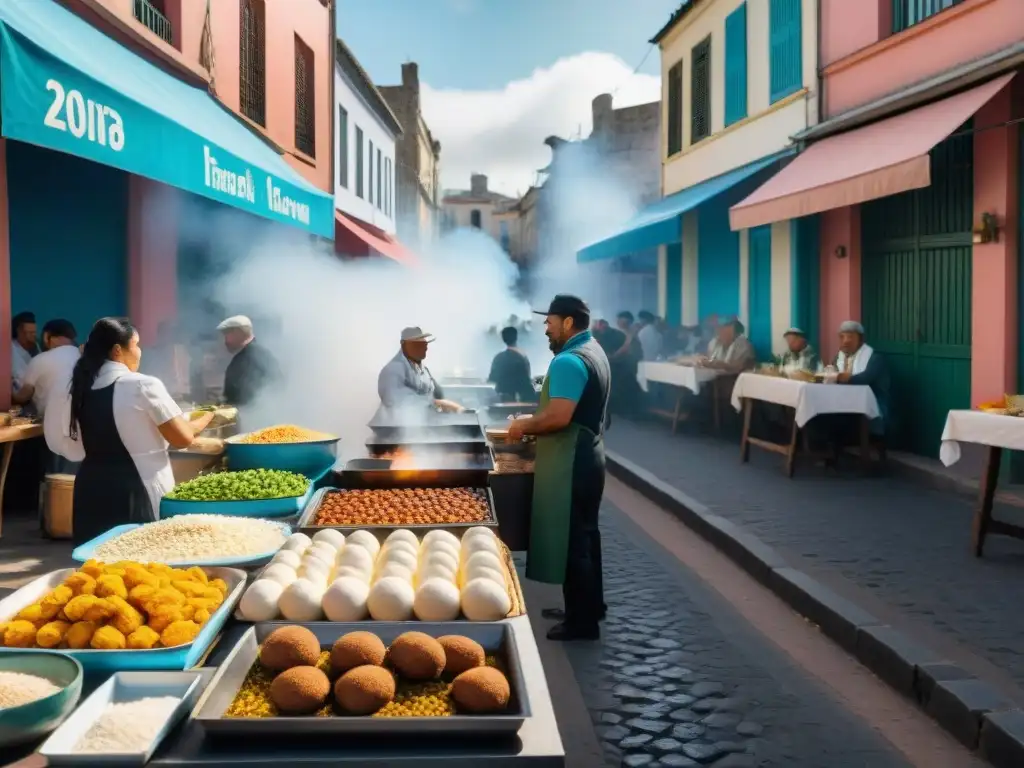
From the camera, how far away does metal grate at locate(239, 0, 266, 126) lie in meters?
14.5

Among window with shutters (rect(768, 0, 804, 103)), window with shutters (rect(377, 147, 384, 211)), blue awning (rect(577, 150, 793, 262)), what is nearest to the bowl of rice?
blue awning (rect(577, 150, 793, 262))

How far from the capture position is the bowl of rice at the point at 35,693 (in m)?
2.14

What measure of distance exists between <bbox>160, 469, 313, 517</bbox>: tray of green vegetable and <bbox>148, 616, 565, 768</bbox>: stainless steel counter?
2.17 metres

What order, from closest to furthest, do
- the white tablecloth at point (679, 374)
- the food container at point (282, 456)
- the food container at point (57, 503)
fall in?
the food container at point (282, 456), the food container at point (57, 503), the white tablecloth at point (679, 374)

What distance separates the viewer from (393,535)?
3.91 m

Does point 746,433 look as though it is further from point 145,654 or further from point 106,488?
point 145,654

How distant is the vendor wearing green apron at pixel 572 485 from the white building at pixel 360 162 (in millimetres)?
13284

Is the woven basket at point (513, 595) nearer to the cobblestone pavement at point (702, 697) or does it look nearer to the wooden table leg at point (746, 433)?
the cobblestone pavement at point (702, 697)

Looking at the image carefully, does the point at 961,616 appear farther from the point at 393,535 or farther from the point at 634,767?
the point at 393,535

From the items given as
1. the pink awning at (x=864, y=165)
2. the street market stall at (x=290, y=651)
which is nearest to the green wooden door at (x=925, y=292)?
the pink awning at (x=864, y=165)

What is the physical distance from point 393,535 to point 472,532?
326mm

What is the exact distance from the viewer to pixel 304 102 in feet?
60.4

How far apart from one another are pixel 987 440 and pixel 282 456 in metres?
4.92

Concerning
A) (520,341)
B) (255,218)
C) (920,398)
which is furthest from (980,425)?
(520,341)
